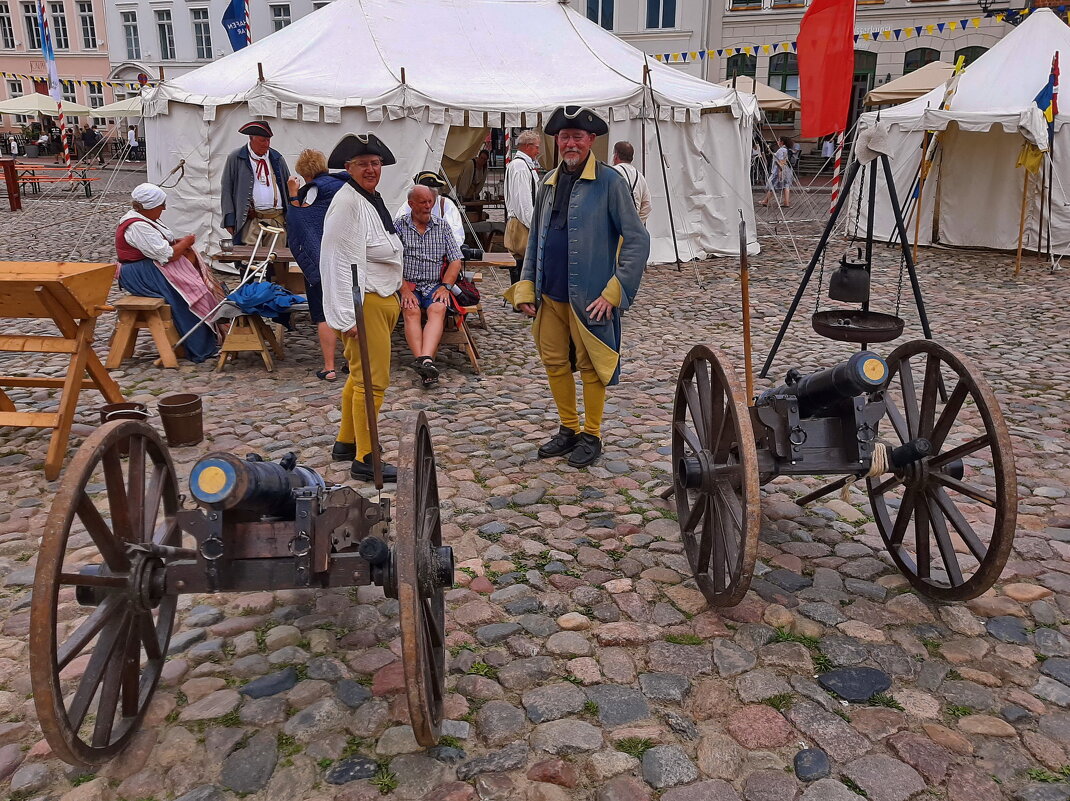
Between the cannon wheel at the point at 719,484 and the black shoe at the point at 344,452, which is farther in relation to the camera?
the black shoe at the point at 344,452

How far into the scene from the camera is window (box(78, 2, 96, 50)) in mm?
40031

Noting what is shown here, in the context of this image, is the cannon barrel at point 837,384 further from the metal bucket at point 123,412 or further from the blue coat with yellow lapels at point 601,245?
the metal bucket at point 123,412

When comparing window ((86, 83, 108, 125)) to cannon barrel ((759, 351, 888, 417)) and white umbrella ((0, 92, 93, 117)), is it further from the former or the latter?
cannon barrel ((759, 351, 888, 417))

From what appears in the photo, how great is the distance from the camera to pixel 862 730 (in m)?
2.67

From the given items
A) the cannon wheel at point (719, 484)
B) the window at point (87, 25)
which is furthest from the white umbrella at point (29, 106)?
the cannon wheel at point (719, 484)

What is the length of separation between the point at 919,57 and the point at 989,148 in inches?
774

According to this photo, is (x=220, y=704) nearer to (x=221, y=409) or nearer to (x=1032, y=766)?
(x=1032, y=766)

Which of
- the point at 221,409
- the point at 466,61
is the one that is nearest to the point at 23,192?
the point at 466,61

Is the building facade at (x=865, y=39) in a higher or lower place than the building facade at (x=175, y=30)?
lower

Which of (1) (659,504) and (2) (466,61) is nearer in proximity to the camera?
(1) (659,504)

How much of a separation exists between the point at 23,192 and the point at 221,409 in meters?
19.8

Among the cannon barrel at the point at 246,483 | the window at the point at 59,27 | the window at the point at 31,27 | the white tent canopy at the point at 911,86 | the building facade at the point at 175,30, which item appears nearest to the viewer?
the cannon barrel at the point at 246,483

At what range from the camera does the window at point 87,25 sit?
40.0 metres

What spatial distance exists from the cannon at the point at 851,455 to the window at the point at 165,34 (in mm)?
42684
